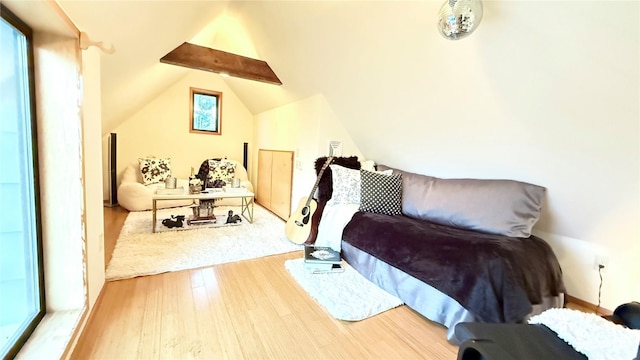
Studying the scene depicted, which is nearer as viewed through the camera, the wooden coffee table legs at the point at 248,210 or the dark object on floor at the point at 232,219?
the dark object on floor at the point at 232,219

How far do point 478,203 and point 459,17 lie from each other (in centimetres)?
142

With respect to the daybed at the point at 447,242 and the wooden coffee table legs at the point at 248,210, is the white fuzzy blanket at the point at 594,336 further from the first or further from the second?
the wooden coffee table legs at the point at 248,210

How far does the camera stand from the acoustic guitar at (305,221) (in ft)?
9.96

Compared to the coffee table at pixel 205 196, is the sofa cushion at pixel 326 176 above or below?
above

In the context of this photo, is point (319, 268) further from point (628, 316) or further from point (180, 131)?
point (180, 131)

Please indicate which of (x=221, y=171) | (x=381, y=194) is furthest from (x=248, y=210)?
(x=381, y=194)

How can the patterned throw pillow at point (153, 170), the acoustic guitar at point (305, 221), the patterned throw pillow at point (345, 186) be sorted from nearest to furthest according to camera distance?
the patterned throw pillow at point (345, 186), the acoustic guitar at point (305, 221), the patterned throw pillow at point (153, 170)

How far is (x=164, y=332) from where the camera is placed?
5.16 feet

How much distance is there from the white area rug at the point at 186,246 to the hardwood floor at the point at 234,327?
258mm

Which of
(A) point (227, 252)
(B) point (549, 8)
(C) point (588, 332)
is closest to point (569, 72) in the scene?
(B) point (549, 8)

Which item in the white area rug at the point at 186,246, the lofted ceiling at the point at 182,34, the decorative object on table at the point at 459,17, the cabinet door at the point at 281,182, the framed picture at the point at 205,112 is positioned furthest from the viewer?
the framed picture at the point at 205,112

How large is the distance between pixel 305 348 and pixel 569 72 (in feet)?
6.76

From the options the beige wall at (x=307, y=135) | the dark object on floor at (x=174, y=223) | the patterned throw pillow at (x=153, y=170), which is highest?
the beige wall at (x=307, y=135)

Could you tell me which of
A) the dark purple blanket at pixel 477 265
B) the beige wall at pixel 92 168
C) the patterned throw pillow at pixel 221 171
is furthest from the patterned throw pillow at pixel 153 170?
the dark purple blanket at pixel 477 265
